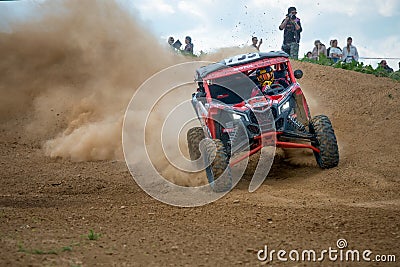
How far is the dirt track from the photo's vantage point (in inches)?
162

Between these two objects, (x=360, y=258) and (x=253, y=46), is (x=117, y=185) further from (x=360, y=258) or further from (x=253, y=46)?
(x=253, y=46)

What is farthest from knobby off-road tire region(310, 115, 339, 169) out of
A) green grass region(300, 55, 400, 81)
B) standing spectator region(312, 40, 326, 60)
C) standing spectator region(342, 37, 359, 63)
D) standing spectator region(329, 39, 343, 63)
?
standing spectator region(312, 40, 326, 60)

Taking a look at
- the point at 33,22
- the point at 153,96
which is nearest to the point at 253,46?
the point at 153,96

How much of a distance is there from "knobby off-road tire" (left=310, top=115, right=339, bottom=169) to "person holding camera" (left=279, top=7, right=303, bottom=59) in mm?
7990

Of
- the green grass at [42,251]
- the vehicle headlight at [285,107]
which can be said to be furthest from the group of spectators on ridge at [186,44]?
the green grass at [42,251]

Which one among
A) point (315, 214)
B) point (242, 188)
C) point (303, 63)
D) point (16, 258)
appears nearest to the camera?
point (16, 258)

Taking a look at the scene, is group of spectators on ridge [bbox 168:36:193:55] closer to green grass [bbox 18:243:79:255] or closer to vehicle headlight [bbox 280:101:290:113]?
vehicle headlight [bbox 280:101:290:113]

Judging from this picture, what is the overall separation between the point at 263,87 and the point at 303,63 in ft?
27.4

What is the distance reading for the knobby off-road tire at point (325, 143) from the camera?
7.38m

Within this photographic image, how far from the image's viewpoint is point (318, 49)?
1819 centimetres

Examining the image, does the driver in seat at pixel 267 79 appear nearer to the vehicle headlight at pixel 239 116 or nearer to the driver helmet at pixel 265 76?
the driver helmet at pixel 265 76

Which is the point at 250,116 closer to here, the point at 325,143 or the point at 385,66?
Answer: the point at 325,143

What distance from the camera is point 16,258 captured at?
12.3 feet

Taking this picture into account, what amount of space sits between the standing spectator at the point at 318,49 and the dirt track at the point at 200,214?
802cm
